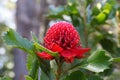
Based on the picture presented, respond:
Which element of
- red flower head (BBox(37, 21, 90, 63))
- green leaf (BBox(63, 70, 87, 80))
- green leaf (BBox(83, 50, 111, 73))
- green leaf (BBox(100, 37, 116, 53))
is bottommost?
green leaf (BBox(63, 70, 87, 80))

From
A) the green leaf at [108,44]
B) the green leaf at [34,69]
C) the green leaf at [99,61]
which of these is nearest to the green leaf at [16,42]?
the green leaf at [34,69]

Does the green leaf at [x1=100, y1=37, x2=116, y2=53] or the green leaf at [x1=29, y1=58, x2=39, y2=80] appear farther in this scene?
the green leaf at [x1=100, y1=37, x2=116, y2=53]

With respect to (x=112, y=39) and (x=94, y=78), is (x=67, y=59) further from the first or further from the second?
(x=112, y=39)

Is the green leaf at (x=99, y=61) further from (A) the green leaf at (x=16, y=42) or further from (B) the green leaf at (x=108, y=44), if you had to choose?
(B) the green leaf at (x=108, y=44)

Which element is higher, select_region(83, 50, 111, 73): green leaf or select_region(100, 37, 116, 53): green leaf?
select_region(100, 37, 116, 53): green leaf

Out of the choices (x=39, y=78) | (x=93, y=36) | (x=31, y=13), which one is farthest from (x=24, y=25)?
(x=39, y=78)

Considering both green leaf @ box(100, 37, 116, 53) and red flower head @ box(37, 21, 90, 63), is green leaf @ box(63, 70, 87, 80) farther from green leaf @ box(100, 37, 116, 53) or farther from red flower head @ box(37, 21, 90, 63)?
green leaf @ box(100, 37, 116, 53)

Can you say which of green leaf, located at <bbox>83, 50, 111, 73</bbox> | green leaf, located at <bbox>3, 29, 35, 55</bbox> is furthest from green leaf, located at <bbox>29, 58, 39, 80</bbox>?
green leaf, located at <bbox>83, 50, 111, 73</bbox>

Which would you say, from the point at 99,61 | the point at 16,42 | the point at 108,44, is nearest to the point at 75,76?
the point at 99,61
